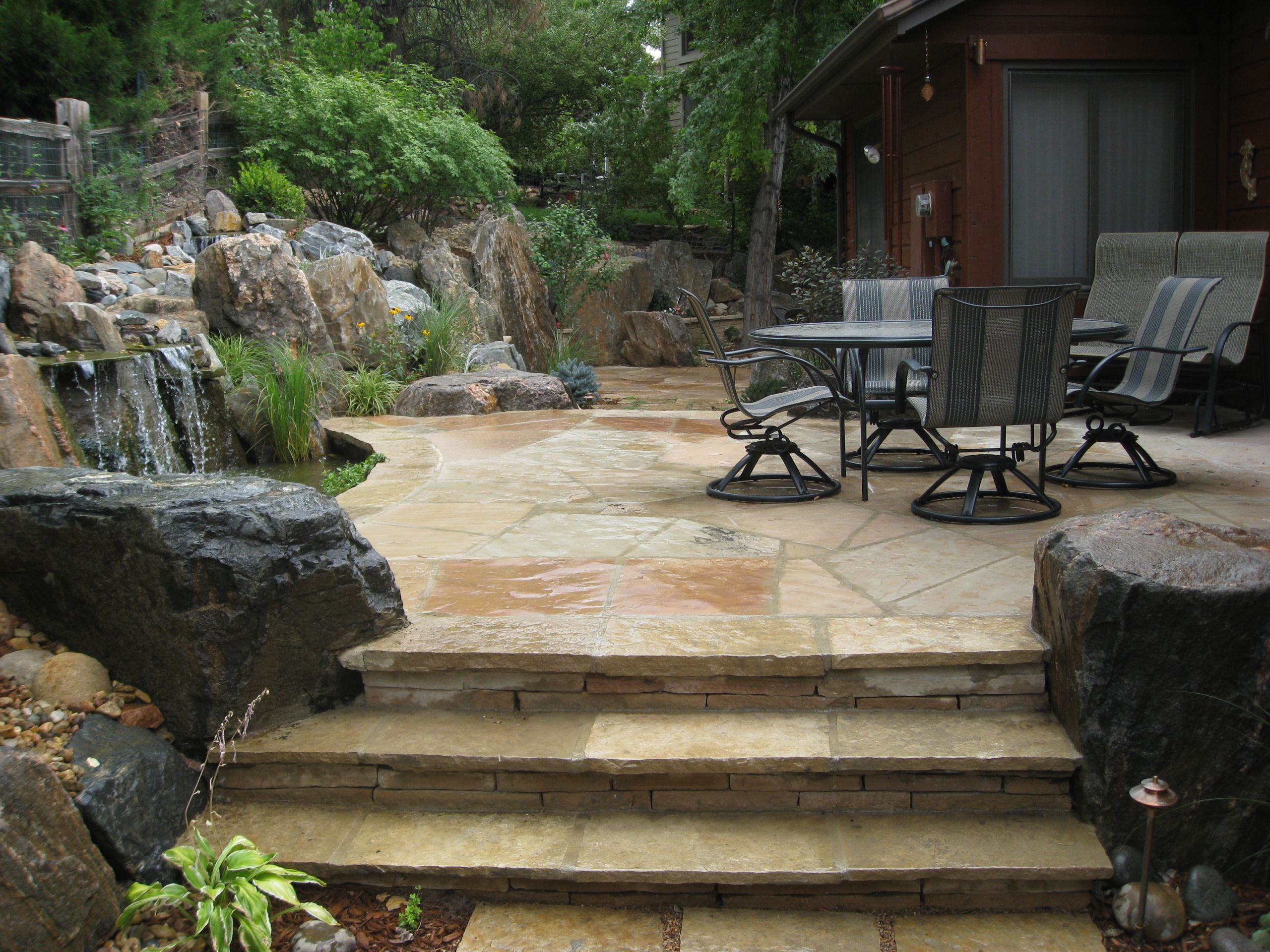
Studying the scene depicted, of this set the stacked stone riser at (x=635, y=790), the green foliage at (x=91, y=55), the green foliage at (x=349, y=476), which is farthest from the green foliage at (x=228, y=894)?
the green foliage at (x=91, y=55)

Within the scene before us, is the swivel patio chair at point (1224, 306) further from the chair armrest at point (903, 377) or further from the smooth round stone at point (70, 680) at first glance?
the smooth round stone at point (70, 680)

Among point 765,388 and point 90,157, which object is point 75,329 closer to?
point 90,157

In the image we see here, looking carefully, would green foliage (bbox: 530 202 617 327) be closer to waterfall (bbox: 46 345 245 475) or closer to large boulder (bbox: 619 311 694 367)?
large boulder (bbox: 619 311 694 367)

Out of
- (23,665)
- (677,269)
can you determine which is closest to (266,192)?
(677,269)

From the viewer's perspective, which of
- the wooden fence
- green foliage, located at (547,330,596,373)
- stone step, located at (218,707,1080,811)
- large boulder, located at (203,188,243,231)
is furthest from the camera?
green foliage, located at (547,330,596,373)

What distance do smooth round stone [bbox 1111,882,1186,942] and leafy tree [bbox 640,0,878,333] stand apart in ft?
31.4

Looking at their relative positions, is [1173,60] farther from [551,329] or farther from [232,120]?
[232,120]

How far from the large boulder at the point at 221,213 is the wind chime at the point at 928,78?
679 cm

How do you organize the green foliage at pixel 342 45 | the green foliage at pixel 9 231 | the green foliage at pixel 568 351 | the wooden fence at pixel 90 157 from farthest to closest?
the green foliage at pixel 342 45
the green foliage at pixel 568 351
the wooden fence at pixel 90 157
the green foliage at pixel 9 231

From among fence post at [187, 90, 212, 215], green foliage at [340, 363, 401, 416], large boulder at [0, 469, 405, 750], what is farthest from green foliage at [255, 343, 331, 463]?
fence post at [187, 90, 212, 215]

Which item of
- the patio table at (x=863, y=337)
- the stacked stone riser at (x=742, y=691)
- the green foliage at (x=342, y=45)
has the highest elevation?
the green foliage at (x=342, y=45)

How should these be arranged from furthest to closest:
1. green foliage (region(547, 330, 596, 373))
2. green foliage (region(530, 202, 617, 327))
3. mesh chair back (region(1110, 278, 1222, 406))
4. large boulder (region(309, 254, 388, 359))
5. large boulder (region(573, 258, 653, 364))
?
large boulder (region(573, 258, 653, 364)), green foliage (region(530, 202, 617, 327)), green foliage (region(547, 330, 596, 373)), large boulder (region(309, 254, 388, 359)), mesh chair back (region(1110, 278, 1222, 406))

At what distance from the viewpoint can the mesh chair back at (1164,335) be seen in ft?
14.8

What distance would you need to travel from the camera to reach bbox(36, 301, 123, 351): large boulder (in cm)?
653
